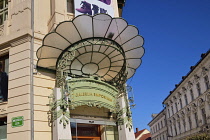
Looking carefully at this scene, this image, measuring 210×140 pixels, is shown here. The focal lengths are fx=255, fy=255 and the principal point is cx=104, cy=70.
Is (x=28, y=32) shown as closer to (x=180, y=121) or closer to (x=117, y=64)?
(x=117, y=64)

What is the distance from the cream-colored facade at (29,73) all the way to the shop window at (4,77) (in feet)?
0.35

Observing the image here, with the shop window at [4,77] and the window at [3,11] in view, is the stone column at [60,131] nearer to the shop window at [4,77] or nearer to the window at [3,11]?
the shop window at [4,77]

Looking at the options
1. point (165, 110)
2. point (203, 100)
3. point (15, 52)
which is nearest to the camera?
point (15, 52)

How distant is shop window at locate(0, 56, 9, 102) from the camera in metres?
11.5

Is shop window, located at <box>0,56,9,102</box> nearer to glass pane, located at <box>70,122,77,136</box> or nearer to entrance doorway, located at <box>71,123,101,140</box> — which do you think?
glass pane, located at <box>70,122,77,136</box>

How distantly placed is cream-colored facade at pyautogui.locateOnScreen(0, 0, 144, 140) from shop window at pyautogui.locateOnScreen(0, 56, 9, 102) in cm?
11

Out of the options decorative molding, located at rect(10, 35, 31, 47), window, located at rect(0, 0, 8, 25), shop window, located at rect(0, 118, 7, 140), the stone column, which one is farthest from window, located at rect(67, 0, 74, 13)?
shop window, located at rect(0, 118, 7, 140)

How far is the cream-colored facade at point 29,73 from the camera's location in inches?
410

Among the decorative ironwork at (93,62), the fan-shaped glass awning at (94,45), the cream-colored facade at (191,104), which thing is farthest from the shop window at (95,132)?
the cream-colored facade at (191,104)

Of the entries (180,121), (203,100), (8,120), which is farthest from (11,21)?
(180,121)

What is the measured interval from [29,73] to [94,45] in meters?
3.11

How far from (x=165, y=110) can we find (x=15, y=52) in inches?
1765

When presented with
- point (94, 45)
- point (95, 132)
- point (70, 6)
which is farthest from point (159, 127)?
point (94, 45)

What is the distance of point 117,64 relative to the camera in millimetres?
13141
